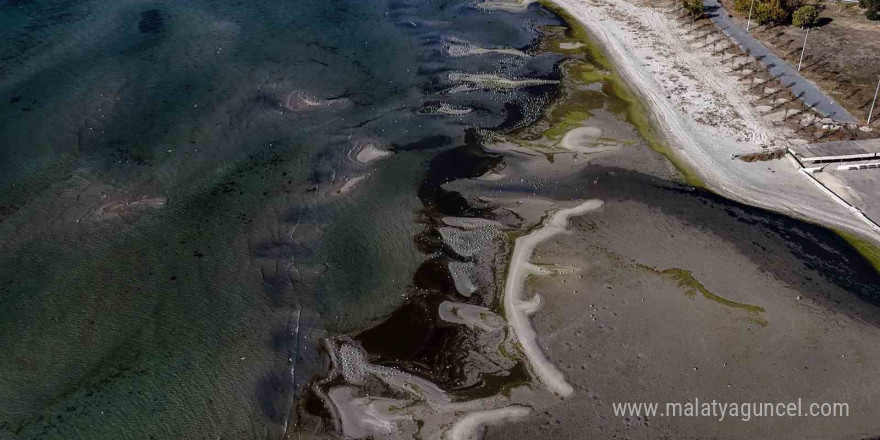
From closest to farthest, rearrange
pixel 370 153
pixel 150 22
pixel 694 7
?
1. pixel 370 153
2. pixel 150 22
3. pixel 694 7

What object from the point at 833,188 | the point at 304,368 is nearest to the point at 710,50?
the point at 833,188

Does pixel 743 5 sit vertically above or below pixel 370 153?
above

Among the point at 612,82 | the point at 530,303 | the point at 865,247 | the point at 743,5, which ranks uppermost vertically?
the point at 743,5

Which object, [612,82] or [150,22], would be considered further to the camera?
[150,22]

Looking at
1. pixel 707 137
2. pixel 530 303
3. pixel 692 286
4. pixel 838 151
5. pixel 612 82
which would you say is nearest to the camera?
pixel 530 303

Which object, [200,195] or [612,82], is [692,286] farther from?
[200,195]

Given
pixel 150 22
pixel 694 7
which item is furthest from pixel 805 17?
pixel 150 22
